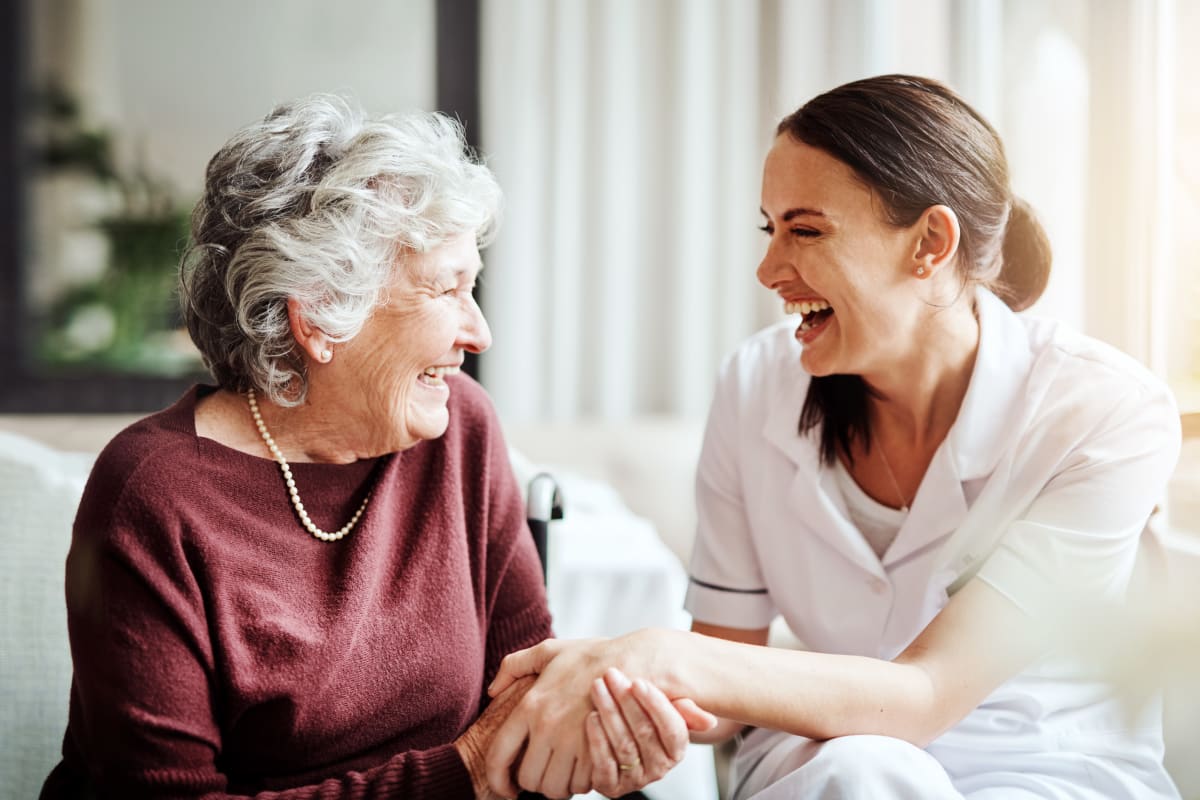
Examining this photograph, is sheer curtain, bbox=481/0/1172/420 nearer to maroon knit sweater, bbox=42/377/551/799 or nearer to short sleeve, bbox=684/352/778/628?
short sleeve, bbox=684/352/778/628

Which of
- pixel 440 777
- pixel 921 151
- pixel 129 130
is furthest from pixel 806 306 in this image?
pixel 129 130

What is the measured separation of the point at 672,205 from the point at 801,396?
1.91 metres

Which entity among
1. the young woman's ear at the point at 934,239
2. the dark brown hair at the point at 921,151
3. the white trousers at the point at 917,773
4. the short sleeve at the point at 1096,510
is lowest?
the white trousers at the point at 917,773

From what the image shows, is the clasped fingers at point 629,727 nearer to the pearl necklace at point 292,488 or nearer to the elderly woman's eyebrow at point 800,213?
the pearl necklace at point 292,488

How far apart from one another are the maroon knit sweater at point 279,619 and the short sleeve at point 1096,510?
600mm

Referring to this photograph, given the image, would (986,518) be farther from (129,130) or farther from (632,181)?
(129,130)

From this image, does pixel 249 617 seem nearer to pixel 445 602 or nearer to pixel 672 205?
pixel 445 602

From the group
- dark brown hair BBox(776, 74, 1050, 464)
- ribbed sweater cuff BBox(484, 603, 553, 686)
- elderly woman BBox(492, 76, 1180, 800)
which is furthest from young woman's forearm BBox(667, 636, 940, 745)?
dark brown hair BBox(776, 74, 1050, 464)

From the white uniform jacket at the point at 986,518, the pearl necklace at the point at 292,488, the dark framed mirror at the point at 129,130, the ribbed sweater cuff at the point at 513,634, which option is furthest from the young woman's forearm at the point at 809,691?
the dark framed mirror at the point at 129,130

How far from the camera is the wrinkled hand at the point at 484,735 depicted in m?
1.19

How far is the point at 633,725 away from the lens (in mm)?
1145

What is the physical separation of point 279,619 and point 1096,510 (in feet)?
3.08

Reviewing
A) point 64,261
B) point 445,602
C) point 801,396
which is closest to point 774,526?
point 801,396

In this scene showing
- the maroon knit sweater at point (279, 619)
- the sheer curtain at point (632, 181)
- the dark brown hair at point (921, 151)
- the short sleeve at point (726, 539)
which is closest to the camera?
the maroon knit sweater at point (279, 619)
